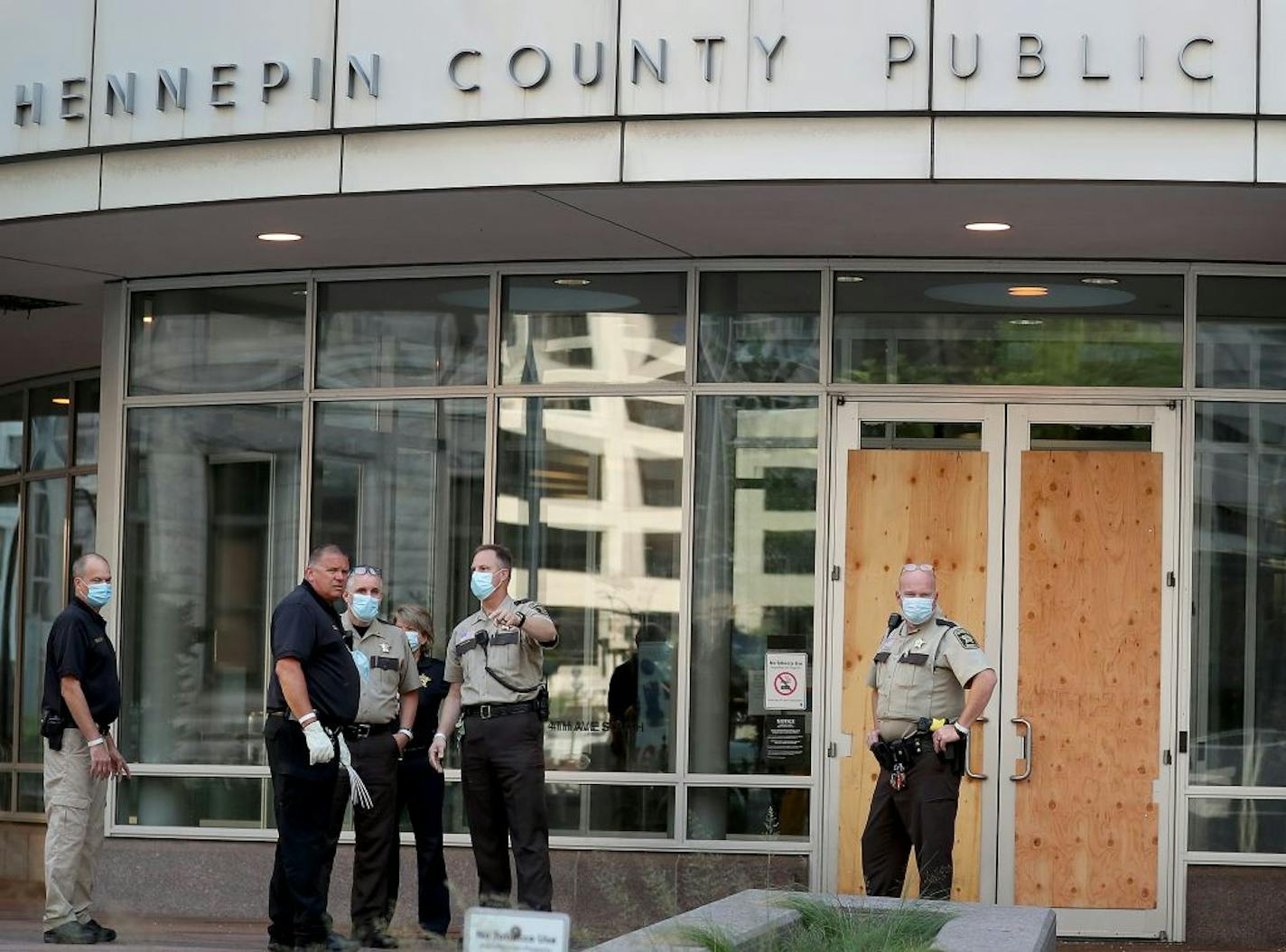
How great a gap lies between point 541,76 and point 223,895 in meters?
5.24

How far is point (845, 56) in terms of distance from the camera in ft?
29.6

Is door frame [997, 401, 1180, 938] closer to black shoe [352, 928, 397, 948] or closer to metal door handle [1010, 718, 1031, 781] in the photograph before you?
metal door handle [1010, 718, 1031, 781]

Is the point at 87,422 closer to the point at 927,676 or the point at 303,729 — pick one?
the point at 303,729

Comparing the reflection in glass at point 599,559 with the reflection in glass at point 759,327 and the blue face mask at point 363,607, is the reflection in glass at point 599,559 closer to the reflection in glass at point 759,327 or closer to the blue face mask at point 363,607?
the reflection in glass at point 759,327

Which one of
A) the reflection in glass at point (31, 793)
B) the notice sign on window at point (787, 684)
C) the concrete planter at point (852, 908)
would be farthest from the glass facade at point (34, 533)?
the concrete planter at point (852, 908)

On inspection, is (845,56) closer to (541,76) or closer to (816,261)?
(541,76)

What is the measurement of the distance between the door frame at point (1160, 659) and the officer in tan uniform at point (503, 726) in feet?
8.95

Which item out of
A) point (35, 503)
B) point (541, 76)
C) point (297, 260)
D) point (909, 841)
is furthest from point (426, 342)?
point (35, 503)

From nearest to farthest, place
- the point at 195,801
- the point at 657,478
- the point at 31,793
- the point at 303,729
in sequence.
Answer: the point at 303,729
the point at 657,478
the point at 195,801
the point at 31,793

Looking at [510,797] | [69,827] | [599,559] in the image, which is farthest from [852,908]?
[69,827]

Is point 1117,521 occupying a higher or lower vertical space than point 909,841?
higher

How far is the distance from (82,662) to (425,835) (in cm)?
192

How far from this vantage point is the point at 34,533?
17375mm

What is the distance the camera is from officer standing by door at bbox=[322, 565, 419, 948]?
9672 millimetres
